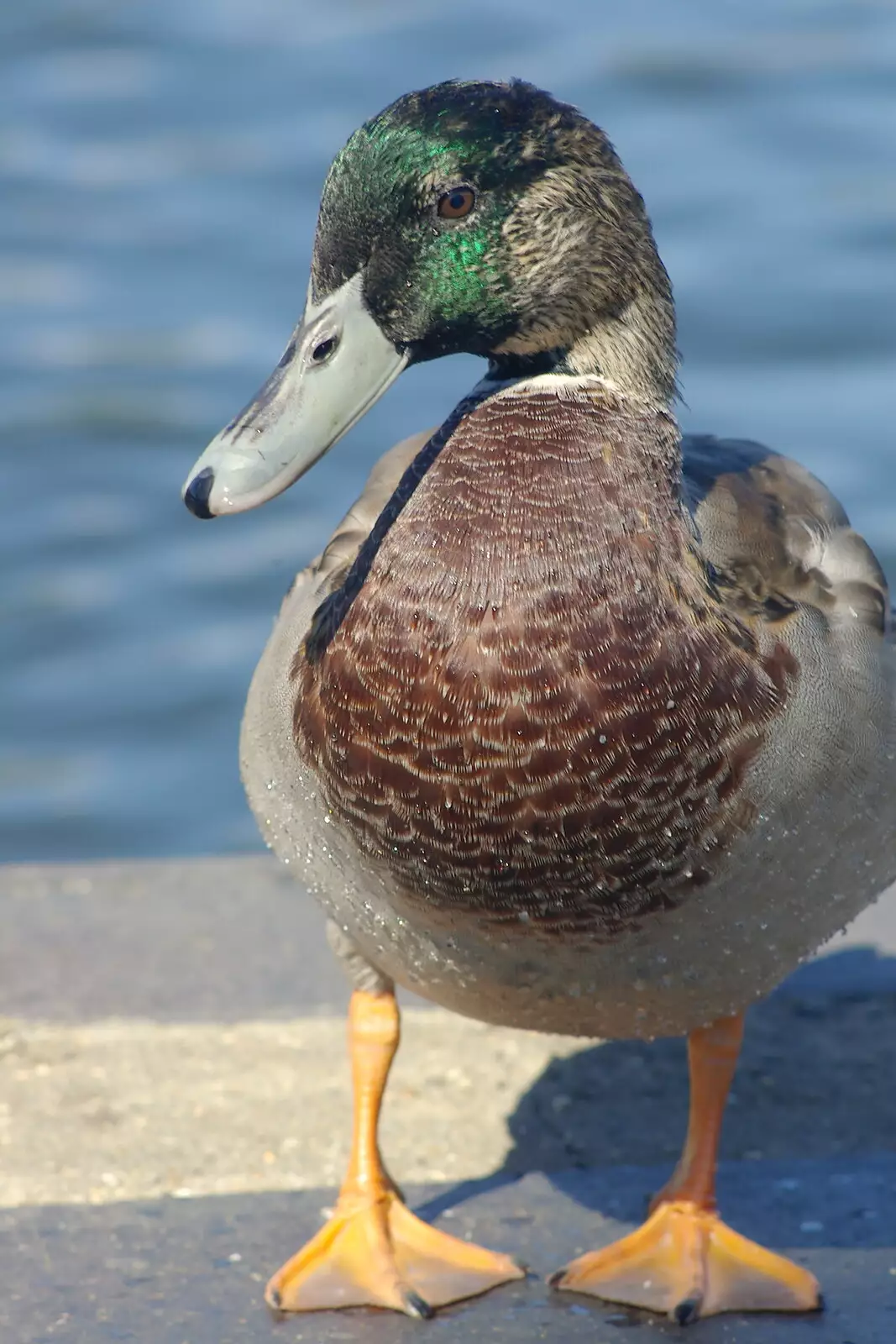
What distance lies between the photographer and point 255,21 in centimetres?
952

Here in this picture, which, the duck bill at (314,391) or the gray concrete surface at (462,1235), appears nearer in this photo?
the duck bill at (314,391)

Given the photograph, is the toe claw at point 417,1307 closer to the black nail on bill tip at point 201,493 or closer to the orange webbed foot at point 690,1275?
the orange webbed foot at point 690,1275

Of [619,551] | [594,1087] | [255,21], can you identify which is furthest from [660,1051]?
[255,21]

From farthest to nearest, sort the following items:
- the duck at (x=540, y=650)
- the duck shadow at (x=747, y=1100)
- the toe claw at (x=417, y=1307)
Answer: the duck shadow at (x=747, y=1100) → the toe claw at (x=417, y=1307) → the duck at (x=540, y=650)

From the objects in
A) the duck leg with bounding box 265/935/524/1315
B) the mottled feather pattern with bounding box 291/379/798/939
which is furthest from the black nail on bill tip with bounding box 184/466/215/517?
the duck leg with bounding box 265/935/524/1315

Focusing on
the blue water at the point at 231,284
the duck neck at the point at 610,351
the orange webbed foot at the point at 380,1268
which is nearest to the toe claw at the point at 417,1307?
A: the orange webbed foot at the point at 380,1268

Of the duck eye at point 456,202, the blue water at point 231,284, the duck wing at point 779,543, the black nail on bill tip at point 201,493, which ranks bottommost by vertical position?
the blue water at point 231,284

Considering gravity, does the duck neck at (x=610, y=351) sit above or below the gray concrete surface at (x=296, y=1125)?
above

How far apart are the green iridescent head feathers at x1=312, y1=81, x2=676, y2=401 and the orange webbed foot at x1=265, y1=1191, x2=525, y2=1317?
4.36 ft

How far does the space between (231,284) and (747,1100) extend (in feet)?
15.9

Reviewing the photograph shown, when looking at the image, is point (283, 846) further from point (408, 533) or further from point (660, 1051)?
point (660, 1051)

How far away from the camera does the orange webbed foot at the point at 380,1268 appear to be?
10.00 ft

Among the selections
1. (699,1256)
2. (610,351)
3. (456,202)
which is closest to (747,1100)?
(699,1256)

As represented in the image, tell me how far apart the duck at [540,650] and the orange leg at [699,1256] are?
0.29 metres
